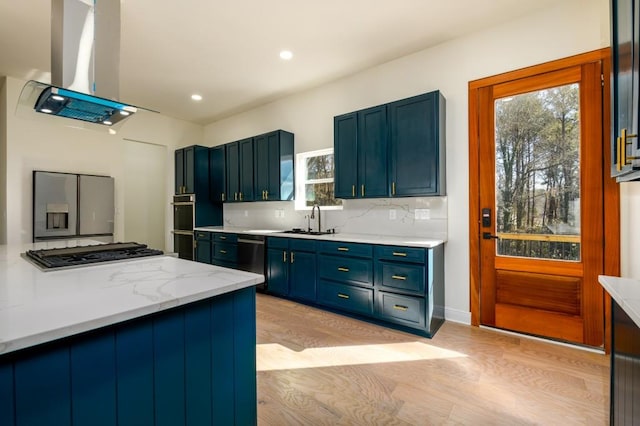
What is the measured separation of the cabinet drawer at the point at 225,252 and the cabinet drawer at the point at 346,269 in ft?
5.60

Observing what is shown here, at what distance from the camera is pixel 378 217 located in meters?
3.64

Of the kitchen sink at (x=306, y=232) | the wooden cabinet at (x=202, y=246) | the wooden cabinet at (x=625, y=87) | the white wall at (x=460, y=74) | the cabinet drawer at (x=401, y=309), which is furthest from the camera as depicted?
the wooden cabinet at (x=202, y=246)

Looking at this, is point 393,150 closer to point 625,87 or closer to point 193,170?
point 625,87

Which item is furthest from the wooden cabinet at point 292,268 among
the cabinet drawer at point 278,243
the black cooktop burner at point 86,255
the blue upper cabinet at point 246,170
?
the black cooktop burner at point 86,255

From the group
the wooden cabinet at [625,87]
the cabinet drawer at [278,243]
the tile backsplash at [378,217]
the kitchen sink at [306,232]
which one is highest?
the wooden cabinet at [625,87]

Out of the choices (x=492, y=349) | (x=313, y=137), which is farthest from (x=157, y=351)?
(x=313, y=137)

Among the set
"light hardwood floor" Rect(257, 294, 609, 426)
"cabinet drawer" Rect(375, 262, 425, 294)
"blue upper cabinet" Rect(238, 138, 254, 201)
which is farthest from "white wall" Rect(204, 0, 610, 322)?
"blue upper cabinet" Rect(238, 138, 254, 201)

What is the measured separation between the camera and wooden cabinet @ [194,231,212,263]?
16.6 ft

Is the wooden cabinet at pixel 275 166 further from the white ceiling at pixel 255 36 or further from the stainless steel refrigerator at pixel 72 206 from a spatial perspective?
the stainless steel refrigerator at pixel 72 206

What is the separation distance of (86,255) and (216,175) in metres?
3.86

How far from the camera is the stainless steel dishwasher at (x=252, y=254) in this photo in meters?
4.12

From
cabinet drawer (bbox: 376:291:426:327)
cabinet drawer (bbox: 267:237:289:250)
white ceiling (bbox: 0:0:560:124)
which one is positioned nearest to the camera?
white ceiling (bbox: 0:0:560:124)

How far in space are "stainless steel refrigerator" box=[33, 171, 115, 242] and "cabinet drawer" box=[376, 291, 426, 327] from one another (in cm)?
436

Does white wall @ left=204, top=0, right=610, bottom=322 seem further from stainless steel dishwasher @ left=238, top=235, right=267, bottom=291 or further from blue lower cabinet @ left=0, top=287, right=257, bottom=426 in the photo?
blue lower cabinet @ left=0, top=287, right=257, bottom=426
